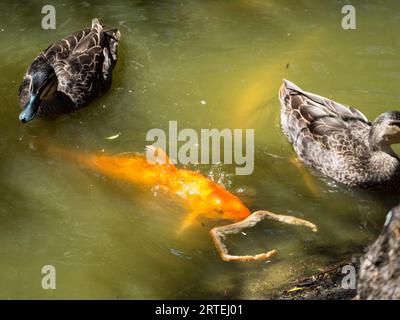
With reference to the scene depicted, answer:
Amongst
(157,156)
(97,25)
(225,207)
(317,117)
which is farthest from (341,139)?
(97,25)

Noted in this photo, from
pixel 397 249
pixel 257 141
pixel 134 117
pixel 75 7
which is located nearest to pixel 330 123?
pixel 257 141

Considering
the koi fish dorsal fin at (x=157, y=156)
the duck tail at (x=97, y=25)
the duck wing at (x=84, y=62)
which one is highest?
the duck tail at (x=97, y=25)

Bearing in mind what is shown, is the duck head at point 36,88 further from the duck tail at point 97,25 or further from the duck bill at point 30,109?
the duck tail at point 97,25

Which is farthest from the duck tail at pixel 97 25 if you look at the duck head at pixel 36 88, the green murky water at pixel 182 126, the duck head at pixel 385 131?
the duck head at pixel 385 131

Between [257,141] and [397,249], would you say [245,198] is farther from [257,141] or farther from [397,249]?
[397,249]

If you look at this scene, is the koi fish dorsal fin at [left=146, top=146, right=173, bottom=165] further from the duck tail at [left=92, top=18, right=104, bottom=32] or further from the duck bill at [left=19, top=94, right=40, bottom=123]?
the duck tail at [left=92, top=18, right=104, bottom=32]
